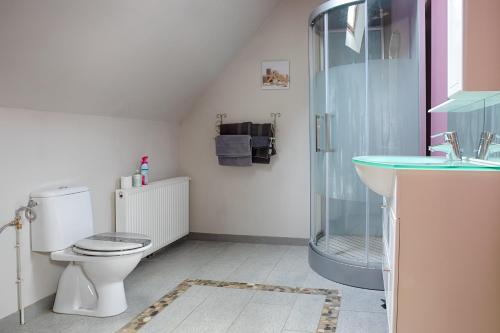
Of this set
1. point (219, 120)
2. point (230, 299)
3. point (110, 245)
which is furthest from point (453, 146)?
point (219, 120)

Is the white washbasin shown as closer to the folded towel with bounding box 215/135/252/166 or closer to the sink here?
the sink

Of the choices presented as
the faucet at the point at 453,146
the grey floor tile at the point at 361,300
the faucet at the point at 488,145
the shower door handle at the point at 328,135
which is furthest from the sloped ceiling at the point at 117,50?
the grey floor tile at the point at 361,300

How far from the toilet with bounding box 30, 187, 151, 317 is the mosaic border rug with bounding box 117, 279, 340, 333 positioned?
190 mm

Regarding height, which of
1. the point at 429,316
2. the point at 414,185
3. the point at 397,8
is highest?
the point at 397,8

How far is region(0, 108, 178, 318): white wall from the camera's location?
2.45 meters

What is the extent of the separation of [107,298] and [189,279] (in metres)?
0.79

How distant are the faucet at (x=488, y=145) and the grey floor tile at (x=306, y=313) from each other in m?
1.25

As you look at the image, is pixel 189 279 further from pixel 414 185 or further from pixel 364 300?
pixel 414 185

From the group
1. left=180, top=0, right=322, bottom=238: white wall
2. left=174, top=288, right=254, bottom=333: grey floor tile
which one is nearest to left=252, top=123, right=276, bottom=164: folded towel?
left=180, top=0, right=322, bottom=238: white wall

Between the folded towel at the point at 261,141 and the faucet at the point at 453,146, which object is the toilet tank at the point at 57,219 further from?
the faucet at the point at 453,146

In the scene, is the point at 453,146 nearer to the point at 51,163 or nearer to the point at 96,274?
the point at 96,274

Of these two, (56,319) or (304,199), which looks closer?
(56,319)

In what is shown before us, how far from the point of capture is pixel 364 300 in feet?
9.50

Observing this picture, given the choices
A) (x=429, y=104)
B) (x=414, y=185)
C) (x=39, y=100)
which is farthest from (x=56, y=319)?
(x=429, y=104)
